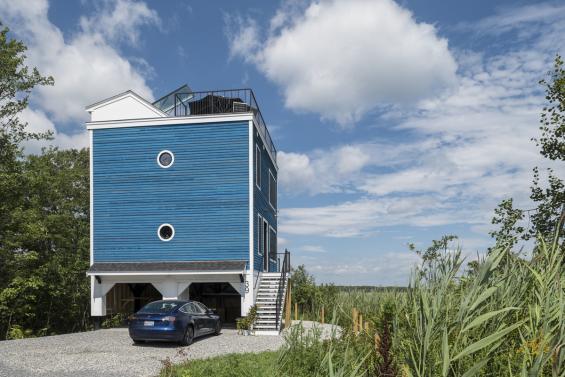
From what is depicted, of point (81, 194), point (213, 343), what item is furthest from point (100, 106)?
point (81, 194)

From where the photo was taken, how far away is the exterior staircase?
17.4 m

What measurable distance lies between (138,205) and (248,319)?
245 inches

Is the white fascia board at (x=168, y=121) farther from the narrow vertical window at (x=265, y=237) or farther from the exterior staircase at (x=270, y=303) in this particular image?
the exterior staircase at (x=270, y=303)

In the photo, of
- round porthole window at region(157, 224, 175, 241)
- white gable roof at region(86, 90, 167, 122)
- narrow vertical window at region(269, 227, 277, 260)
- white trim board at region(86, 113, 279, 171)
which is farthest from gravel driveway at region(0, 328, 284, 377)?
narrow vertical window at region(269, 227, 277, 260)

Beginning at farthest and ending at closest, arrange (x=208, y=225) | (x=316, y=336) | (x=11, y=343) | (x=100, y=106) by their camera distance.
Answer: (x=100, y=106)
(x=208, y=225)
(x=11, y=343)
(x=316, y=336)

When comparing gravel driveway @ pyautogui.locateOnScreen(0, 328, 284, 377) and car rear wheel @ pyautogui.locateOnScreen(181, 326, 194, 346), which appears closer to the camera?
gravel driveway @ pyautogui.locateOnScreen(0, 328, 284, 377)

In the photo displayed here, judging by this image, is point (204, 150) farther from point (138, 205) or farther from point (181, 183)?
point (138, 205)

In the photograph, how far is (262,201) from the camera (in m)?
22.7

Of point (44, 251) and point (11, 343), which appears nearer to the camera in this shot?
point (11, 343)

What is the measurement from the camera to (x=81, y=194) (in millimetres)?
32594

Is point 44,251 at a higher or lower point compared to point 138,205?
lower

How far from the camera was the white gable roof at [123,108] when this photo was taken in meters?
20.8

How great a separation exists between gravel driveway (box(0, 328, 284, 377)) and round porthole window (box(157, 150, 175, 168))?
633cm

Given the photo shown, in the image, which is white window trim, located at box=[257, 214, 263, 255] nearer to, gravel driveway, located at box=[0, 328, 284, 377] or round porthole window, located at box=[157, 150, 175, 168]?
round porthole window, located at box=[157, 150, 175, 168]
